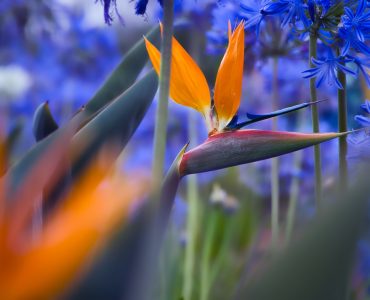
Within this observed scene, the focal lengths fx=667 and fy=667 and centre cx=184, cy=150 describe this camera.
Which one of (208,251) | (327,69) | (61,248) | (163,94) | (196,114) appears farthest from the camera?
(196,114)

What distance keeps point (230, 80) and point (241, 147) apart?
0.13 ft

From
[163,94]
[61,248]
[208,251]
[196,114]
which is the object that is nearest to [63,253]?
[61,248]

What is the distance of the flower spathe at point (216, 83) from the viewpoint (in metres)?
0.37

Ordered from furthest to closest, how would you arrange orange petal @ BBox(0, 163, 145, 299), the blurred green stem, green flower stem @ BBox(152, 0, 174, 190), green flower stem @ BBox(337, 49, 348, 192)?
1. the blurred green stem
2. green flower stem @ BBox(337, 49, 348, 192)
3. green flower stem @ BBox(152, 0, 174, 190)
4. orange petal @ BBox(0, 163, 145, 299)

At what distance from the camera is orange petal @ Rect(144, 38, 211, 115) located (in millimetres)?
383

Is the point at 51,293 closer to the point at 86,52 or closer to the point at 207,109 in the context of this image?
the point at 207,109

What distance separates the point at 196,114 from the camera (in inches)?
39.7

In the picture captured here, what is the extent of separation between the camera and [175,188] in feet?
1.15

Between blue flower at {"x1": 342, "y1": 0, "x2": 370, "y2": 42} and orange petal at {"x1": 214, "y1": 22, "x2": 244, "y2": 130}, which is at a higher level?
blue flower at {"x1": 342, "y1": 0, "x2": 370, "y2": 42}

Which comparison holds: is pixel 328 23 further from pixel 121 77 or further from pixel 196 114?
pixel 196 114

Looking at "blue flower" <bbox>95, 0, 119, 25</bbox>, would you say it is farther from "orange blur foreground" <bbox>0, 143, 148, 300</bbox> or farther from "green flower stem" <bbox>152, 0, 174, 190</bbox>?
"orange blur foreground" <bbox>0, 143, 148, 300</bbox>

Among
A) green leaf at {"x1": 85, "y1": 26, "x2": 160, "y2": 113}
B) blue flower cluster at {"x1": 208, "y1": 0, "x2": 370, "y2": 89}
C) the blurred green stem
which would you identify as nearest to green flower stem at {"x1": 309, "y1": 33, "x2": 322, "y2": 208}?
blue flower cluster at {"x1": 208, "y1": 0, "x2": 370, "y2": 89}

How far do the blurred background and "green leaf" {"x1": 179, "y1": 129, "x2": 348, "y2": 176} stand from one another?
0.19 m

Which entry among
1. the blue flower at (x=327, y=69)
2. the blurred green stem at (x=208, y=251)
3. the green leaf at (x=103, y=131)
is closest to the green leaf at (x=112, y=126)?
the green leaf at (x=103, y=131)
